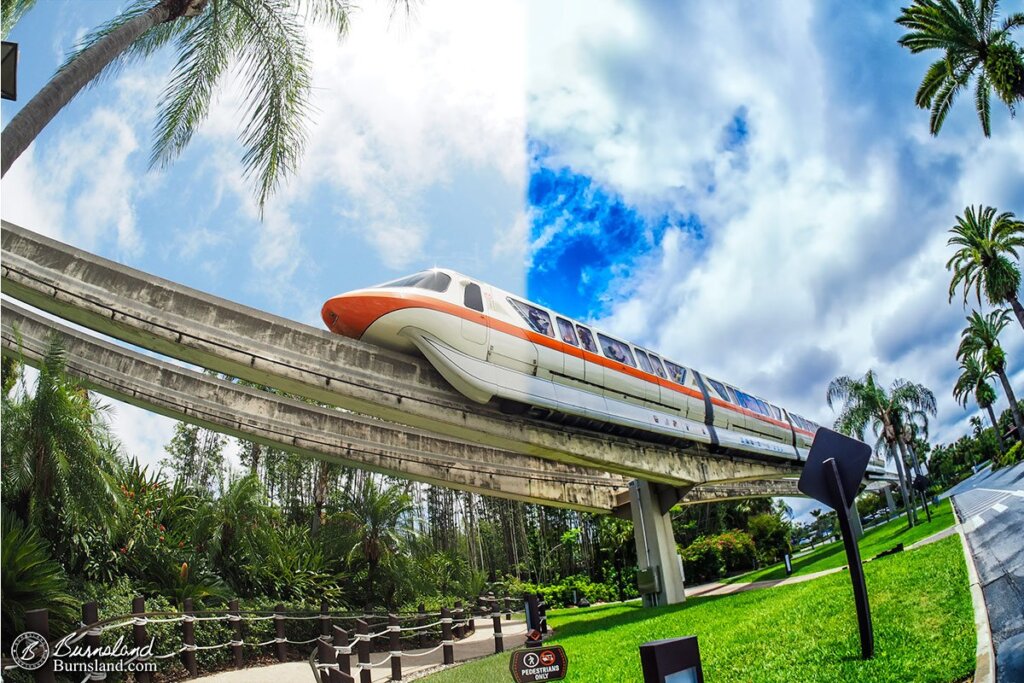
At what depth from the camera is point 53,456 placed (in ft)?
34.0

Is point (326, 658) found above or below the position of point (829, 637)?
above

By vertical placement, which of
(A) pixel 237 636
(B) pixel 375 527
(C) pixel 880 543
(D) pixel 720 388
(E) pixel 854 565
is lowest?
(C) pixel 880 543

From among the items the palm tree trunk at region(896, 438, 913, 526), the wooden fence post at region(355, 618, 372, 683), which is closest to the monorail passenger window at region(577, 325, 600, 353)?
the wooden fence post at region(355, 618, 372, 683)

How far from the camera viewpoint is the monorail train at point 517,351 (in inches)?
458

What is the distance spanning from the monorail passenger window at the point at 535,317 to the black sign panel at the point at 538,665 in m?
9.39

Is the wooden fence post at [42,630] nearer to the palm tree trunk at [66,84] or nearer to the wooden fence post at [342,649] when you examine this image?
the wooden fence post at [342,649]

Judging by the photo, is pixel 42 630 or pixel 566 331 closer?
pixel 42 630

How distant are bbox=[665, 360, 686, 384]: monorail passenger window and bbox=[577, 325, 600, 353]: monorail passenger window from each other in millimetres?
4081

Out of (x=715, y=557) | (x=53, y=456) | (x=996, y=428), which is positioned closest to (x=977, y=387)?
(x=996, y=428)

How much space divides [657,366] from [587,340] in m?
3.64

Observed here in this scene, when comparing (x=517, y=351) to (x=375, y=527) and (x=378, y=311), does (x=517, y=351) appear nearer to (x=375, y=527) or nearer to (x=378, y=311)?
(x=378, y=311)

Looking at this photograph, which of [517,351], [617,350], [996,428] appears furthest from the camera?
[996,428]

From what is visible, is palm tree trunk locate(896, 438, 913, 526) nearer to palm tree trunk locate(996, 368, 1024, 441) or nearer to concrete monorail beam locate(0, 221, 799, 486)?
palm tree trunk locate(996, 368, 1024, 441)

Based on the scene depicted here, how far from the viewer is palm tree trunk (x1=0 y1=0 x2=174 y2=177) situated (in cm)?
710
